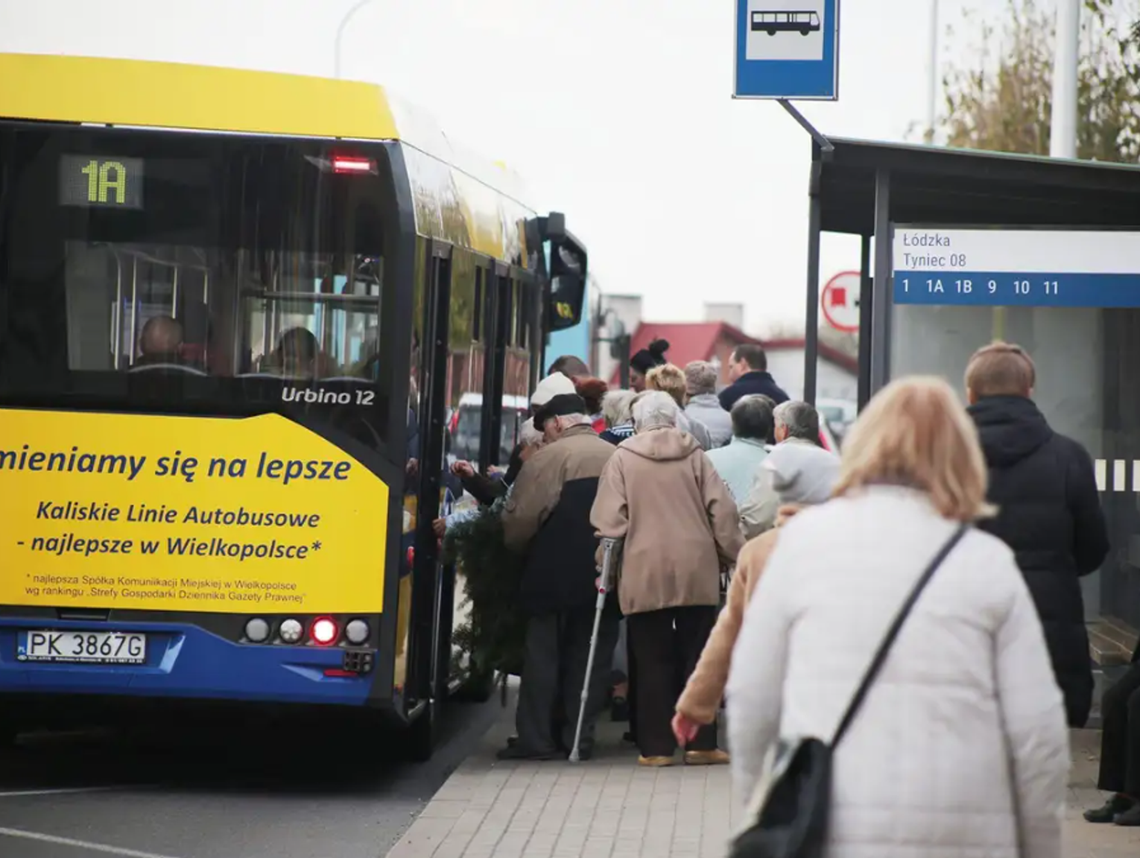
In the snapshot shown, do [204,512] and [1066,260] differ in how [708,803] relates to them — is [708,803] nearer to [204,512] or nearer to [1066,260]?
[204,512]

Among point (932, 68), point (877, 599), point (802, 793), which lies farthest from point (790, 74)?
point (932, 68)

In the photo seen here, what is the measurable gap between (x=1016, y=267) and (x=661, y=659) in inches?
103

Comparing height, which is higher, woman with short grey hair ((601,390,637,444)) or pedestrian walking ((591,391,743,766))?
woman with short grey hair ((601,390,637,444))

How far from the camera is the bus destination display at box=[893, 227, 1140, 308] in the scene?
Answer: 10.8 meters

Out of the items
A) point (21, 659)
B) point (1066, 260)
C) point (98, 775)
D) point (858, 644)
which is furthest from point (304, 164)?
point (858, 644)

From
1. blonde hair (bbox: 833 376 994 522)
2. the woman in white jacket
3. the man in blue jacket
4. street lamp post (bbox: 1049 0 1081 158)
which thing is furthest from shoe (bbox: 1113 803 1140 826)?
street lamp post (bbox: 1049 0 1081 158)

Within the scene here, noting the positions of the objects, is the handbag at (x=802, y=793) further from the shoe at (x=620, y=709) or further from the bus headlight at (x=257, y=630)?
the shoe at (x=620, y=709)

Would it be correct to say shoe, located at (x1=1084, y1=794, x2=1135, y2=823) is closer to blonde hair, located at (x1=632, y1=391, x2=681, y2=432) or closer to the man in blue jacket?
blonde hair, located at (x1=632, y1=391, x2=681, y2=432)

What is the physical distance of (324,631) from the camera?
936 centimetres

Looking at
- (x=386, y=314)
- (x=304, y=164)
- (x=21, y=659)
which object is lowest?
(x=21, y=659)

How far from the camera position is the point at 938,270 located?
10.8 m

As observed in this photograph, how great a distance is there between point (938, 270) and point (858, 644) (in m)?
6.88

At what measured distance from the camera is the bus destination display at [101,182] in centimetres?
941

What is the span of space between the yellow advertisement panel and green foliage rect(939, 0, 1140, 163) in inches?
545
